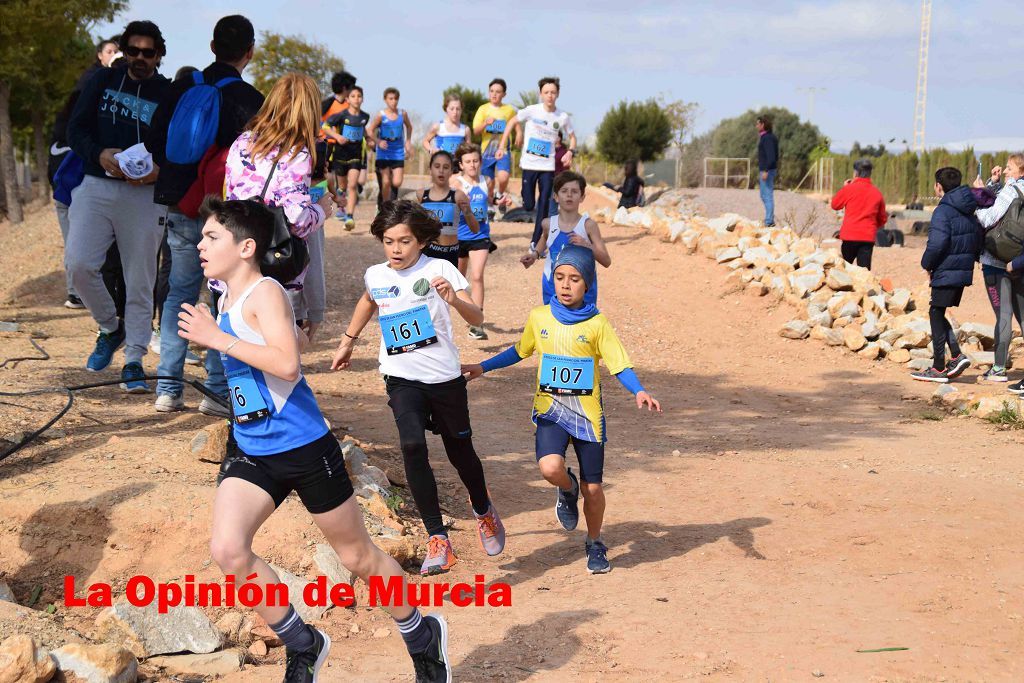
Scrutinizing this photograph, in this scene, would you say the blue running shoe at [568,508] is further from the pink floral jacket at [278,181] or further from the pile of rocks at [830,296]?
the pile of rocks at [830,296]

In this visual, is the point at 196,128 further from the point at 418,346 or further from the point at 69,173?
the point at 69,173

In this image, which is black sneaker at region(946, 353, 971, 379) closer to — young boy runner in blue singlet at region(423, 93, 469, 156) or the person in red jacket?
the person in red jacket

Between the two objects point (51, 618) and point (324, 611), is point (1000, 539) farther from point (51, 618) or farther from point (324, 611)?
point (51, 618)

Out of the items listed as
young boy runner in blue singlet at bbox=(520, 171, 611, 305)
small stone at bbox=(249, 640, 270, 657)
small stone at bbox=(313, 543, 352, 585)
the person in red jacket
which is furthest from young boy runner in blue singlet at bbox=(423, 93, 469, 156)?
small stone at bbox=(249, 640, 270, 657)

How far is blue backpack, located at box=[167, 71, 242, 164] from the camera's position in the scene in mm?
5676

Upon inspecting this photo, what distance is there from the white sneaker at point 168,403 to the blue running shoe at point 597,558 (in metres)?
2.77

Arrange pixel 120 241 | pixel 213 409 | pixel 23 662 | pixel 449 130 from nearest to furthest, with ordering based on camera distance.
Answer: pixel 23 662 → pixel 213 409 → pixel 120 241 → pixel 449 130

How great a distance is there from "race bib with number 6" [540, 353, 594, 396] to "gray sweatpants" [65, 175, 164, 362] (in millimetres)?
2920

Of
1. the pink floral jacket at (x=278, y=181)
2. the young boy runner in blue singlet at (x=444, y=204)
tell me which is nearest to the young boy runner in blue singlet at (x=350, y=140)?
the young boy runner in blue singlet at (x=444, y=204)

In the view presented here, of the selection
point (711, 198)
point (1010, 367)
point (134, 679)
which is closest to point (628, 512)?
point (134, 679)

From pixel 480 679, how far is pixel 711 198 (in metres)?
23.4

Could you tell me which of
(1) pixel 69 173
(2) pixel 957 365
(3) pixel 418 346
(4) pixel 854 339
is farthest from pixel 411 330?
(4) pixel 854 339

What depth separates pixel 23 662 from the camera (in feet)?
12.8

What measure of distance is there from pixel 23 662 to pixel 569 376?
2.71 m
